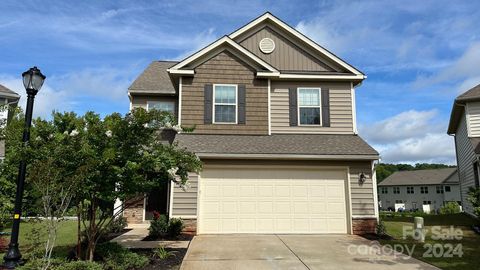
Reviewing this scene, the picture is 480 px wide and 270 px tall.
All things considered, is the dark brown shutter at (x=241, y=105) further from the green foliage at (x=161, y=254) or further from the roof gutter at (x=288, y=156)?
the green foliage at (x=161, y=254)

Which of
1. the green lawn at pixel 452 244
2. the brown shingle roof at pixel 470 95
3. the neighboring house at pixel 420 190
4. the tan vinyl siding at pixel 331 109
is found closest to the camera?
the green lawn at pixel 452 244

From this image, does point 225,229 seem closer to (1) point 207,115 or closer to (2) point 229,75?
(1) point 207,115

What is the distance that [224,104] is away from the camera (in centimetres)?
1273

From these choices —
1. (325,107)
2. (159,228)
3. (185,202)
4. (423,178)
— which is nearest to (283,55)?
(325,107)

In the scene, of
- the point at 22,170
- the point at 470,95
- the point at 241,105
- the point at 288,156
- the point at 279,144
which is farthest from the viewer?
the point at 470,95

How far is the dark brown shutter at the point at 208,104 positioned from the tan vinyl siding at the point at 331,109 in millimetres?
2287

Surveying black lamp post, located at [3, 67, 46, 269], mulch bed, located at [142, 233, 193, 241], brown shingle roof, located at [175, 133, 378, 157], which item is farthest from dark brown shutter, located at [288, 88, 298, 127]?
black lamp post, located at [3, 67, 46, 269]

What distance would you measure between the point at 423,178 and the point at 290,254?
189ft

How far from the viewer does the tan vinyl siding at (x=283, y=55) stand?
13.7 metres

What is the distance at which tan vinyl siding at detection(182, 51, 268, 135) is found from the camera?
1256 cm

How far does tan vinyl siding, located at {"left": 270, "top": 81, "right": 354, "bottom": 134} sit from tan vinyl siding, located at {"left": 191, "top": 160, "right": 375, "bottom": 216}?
5.41 ft

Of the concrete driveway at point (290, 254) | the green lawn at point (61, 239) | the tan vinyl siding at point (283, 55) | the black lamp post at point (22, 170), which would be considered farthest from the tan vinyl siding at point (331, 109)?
the black lamp post at point (22, 170)

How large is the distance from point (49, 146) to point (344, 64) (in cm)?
1064

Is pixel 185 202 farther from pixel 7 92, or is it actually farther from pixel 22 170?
pixel 7 92
